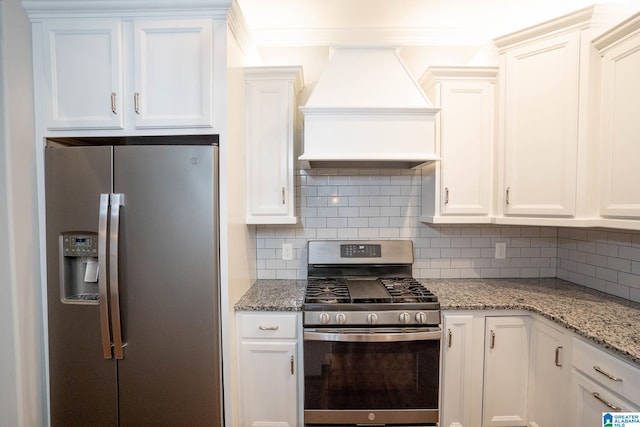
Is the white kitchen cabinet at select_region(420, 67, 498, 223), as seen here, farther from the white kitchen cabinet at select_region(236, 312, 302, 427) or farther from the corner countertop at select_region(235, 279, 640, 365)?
the white kitchen cabinet at select_region(236, 312, 302, 427)

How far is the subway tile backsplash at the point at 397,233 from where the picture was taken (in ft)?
7.23

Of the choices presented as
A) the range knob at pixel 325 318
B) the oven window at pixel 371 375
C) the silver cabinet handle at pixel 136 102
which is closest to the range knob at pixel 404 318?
the oven window at pixel 371 375

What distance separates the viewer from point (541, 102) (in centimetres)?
171

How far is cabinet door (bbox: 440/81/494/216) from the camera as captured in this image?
1873 mm

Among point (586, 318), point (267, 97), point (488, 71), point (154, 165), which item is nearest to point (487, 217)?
point (586, 318)

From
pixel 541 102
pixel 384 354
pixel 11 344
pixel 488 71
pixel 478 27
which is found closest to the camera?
pixel 11 344

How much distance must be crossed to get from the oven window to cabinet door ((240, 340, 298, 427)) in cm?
11

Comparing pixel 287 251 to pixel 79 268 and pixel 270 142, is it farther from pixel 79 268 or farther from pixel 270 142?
pixel 79 268

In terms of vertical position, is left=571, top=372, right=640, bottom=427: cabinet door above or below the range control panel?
below

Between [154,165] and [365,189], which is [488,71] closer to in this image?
[365,189]

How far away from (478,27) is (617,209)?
1.57 metres

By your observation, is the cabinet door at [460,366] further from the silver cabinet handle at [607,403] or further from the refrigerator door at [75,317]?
the refrigerator door at [75,317]

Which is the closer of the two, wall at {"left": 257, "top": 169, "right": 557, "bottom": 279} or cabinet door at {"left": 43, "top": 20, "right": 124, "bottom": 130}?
cabinet door at {"left": 43, "top": 20, "right": 124, "bottom": 130}

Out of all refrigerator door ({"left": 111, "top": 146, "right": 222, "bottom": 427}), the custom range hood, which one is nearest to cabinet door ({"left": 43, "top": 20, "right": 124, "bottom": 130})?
refrigerator door ({"left": 111, "top": 146, "right": 222, "bottom": 427})
